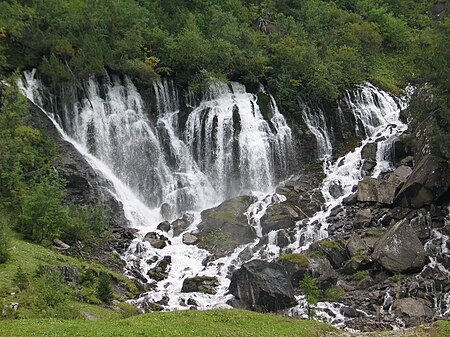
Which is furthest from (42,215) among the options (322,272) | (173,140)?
(173,140)

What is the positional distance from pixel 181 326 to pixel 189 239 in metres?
17.3

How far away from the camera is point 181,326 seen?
16.6m

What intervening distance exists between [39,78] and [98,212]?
1575cm

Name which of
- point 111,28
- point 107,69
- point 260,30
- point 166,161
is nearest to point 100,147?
point 166,161

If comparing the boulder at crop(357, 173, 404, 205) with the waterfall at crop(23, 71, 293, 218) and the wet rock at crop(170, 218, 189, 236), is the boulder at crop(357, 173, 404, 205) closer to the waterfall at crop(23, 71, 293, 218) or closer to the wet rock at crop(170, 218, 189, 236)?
the waterfall at crop(23, 71, 293, 218)

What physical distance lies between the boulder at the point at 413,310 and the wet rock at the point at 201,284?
380 inches

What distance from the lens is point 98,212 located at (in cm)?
3161

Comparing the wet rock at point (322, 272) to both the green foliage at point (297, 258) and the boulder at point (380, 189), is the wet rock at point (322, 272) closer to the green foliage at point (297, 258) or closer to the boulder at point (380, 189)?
the green foliage at point (297, 258)

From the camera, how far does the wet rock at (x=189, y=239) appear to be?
1323 inches

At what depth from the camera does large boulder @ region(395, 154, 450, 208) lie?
30.7 meters

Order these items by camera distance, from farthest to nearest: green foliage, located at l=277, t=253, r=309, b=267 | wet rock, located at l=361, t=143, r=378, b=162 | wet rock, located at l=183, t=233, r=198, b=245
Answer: wet rock, located at l=361, t=143, r=378, b=162
wet rock, located at l=183, t=233, r=198, b=245
green foliage, located at l=277, t=253, r=309, b=267

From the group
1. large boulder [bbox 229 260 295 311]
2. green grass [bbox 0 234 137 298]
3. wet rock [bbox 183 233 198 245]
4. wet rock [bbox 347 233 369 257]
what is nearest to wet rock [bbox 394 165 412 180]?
wet rock [bbox 347 233 369 257]

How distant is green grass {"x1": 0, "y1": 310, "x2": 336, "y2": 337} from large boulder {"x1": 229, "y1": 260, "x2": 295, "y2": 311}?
5193 millimetres

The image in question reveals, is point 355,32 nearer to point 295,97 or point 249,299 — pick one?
point 295,97
